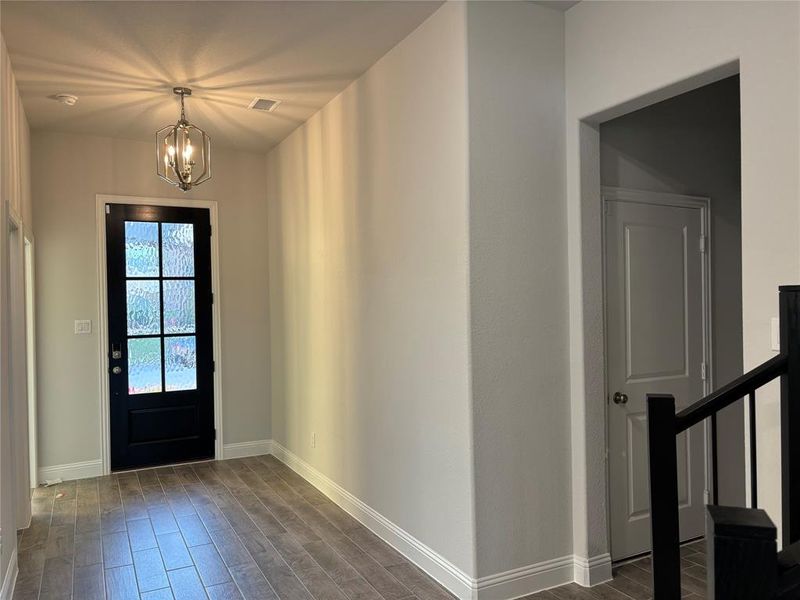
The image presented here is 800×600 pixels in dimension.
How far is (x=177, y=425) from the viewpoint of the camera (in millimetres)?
5516

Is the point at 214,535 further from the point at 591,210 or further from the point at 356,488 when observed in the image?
the point at 591,210

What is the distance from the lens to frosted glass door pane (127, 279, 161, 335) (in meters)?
5.32

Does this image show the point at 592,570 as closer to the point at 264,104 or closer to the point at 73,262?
the point at 264,104

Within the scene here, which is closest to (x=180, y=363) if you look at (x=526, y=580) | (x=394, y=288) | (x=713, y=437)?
(x=394, y=288)

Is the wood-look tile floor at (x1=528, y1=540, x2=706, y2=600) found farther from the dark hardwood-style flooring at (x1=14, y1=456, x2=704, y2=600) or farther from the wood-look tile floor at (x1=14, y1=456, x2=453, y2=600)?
the wood-look tile floor at (x1=14, y1=456, x2=453, y2=600)

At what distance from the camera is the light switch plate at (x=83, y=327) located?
5137 mm

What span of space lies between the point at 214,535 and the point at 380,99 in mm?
2809

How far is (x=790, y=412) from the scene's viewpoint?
1.90m

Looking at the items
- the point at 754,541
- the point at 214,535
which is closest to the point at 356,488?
the point at 214,535

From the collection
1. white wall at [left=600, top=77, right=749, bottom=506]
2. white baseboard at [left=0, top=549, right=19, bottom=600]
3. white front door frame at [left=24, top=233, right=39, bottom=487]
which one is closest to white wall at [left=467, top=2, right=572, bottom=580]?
white wall at [left=600, top=77, right=749, bottom=506]

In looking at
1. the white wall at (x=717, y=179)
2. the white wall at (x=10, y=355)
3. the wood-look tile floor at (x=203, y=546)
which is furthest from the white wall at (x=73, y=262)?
the white wall at (x=717, y=179)

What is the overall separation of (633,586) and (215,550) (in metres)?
2.26

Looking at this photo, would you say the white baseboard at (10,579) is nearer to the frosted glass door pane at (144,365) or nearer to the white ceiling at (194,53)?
the frosted glass door pane at (144,365)

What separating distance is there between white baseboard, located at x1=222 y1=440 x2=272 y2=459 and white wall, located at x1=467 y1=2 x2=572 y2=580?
340cm
